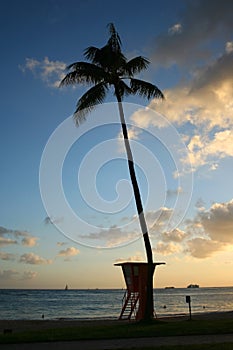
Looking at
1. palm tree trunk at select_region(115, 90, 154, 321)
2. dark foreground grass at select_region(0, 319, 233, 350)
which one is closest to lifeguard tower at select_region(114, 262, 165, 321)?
palm tree trunk at select_region(115, 90, 154, 321)

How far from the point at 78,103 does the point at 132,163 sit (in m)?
4.29

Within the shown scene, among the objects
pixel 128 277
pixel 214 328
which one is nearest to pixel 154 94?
pixel 128 277

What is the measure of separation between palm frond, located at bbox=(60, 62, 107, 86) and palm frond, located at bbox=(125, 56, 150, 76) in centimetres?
139

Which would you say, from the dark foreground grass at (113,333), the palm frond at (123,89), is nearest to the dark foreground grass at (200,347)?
the dark foreground grass at (113,333)

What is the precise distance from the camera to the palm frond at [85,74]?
23.7m

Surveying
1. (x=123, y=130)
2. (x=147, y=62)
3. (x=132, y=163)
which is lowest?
(x=132, y=163)

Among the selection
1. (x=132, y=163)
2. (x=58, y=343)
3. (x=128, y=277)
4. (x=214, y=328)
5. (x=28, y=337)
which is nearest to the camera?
→ (x=58, y=343)

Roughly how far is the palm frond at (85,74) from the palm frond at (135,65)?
4.55ft

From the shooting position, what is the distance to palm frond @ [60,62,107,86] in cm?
2373

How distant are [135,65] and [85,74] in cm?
277

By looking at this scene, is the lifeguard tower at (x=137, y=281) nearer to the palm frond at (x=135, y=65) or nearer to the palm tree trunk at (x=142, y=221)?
the palm tree trunk at (x=142, y=221)

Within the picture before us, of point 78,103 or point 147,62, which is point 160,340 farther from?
point 147,62

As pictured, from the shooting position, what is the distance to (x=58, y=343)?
14.4 m

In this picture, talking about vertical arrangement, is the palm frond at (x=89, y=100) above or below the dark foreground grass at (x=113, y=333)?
above
